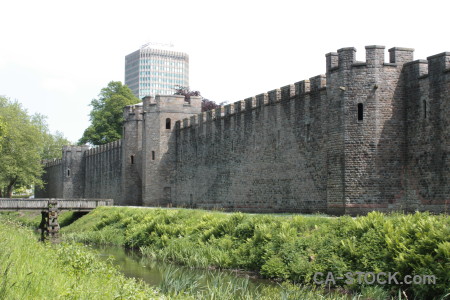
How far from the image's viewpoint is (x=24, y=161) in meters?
51.4

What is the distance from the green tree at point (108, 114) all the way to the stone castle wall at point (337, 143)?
2658 centimetres

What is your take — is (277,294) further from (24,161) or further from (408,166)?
(24,161)

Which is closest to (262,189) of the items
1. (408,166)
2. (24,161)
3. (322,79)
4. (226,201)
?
(226,201)

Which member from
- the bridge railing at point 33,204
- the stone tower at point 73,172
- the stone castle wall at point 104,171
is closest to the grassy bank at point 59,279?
the bridge railing at point 33,204

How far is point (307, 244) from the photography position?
15.5 meters

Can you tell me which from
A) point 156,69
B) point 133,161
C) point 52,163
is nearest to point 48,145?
point 52,163

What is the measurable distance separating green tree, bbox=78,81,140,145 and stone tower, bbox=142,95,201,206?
71.5 ft

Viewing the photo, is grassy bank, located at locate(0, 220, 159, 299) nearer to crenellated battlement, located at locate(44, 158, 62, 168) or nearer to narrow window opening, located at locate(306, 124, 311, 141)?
narrow window opening, located at locate(306, 124, 311, 141)

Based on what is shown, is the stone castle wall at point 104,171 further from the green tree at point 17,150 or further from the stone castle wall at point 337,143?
the stone castle wall at point 337,143

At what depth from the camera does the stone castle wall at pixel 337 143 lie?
2067 centimetres

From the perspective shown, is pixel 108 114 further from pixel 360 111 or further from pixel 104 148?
pixel 360 111

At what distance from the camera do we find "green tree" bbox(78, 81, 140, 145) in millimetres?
63278

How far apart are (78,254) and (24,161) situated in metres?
39.4

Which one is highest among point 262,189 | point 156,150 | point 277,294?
point 156,150
